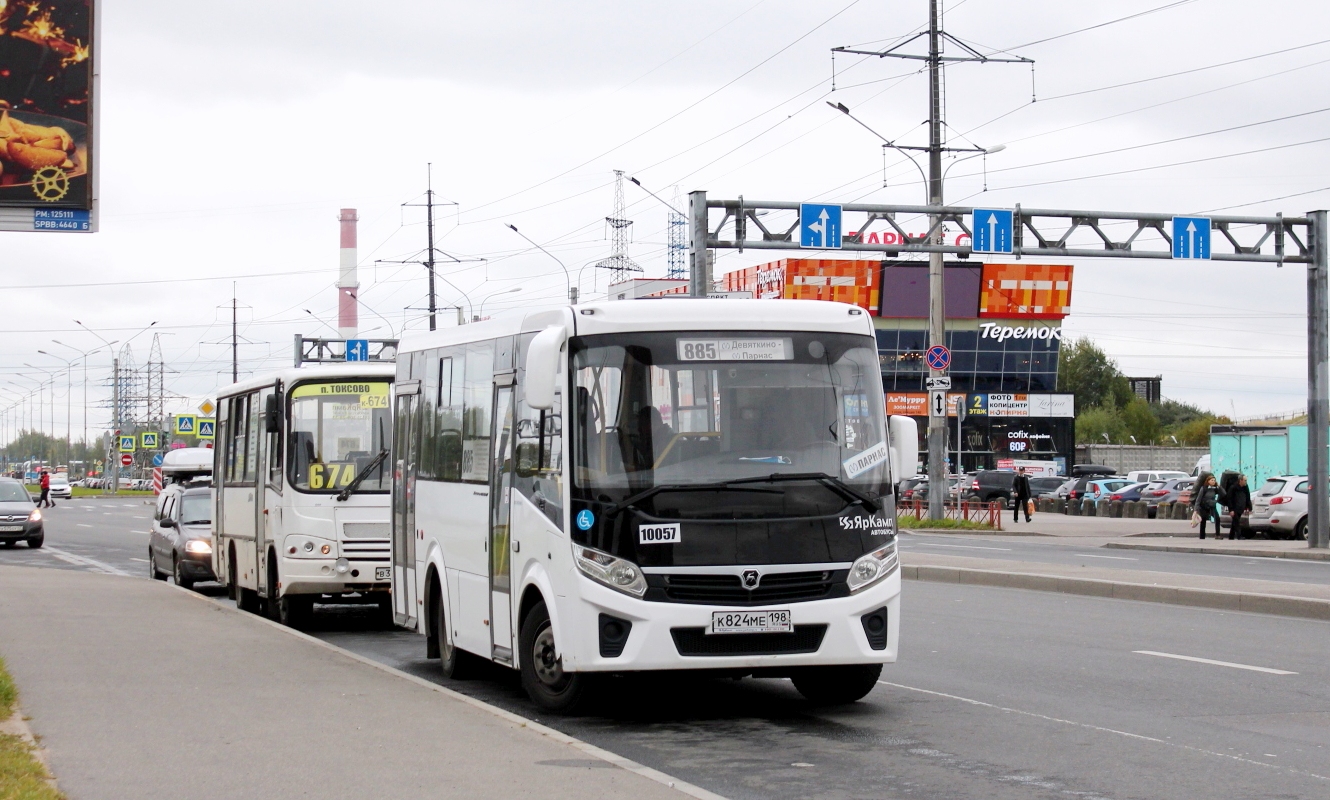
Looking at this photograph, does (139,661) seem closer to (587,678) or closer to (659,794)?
(587,678)

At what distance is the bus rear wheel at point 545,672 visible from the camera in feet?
33.0

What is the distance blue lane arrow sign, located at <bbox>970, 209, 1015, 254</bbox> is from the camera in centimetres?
3111

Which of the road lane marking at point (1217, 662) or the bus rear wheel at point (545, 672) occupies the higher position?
the bus rear wheel at point (545, 672)

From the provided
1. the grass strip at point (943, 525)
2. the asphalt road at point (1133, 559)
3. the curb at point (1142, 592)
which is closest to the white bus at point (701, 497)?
the curb at point (1142, 592)

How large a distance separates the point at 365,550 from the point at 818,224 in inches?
603

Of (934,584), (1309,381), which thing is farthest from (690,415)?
(1309,381)

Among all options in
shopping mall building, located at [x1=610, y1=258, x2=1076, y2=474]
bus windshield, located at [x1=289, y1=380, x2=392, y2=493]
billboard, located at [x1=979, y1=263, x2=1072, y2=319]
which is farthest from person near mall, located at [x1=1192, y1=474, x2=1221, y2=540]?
billboard, located at [x1=979, y1=263, x2=1072, y2=319]

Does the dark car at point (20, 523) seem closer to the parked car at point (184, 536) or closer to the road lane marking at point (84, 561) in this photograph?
the road lane marking at point (84, 561)

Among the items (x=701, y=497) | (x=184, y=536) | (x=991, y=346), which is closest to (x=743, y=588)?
(x=701, y=497)

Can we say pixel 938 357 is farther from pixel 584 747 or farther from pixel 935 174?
pixel 584 747

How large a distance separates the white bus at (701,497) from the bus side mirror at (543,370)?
0.01 m

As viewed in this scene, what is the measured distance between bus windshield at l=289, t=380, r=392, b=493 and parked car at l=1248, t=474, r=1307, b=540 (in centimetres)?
2452

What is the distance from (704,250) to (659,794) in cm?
2306

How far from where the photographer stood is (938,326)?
1526 inches
